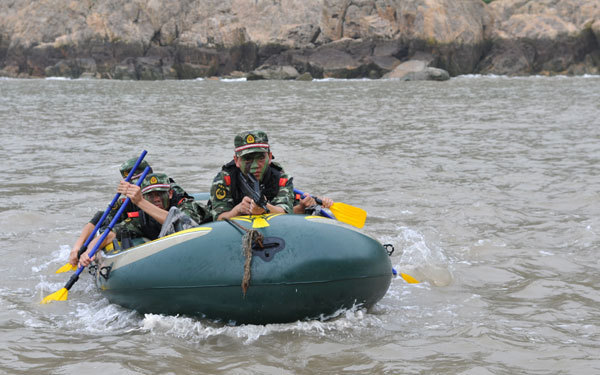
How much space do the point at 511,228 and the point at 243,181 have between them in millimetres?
3584

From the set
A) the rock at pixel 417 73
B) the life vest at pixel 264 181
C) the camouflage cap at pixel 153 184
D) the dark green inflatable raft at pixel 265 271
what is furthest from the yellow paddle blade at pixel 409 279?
the rock at pixel 417 73

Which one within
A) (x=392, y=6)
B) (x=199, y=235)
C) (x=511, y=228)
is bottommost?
(x=511, y=228)

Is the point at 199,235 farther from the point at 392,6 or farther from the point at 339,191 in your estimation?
the point at 392,6

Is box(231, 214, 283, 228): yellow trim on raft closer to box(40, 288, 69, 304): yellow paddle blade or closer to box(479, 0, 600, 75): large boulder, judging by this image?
box(40, 288, 69, 304): yellow paddle blade

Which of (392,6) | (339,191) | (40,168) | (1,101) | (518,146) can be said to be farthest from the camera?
(392,6)

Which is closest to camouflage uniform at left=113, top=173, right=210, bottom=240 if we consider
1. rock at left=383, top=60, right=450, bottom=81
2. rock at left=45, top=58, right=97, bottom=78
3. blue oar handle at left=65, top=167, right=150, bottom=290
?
blue oar handle at left=65, top=167, right=150, bottom=290

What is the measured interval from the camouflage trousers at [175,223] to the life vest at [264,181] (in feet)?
1.29

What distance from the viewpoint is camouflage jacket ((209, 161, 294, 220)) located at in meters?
5.35

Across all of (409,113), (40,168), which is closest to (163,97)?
(409,113)

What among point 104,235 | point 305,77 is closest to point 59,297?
point 104,235

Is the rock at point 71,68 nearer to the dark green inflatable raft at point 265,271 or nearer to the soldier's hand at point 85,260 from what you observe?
the soldier's hand at point 85,260

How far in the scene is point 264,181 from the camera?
17.9 ft

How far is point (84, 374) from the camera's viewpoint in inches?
159

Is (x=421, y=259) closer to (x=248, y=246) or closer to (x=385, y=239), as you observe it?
(x=385, y=239)
